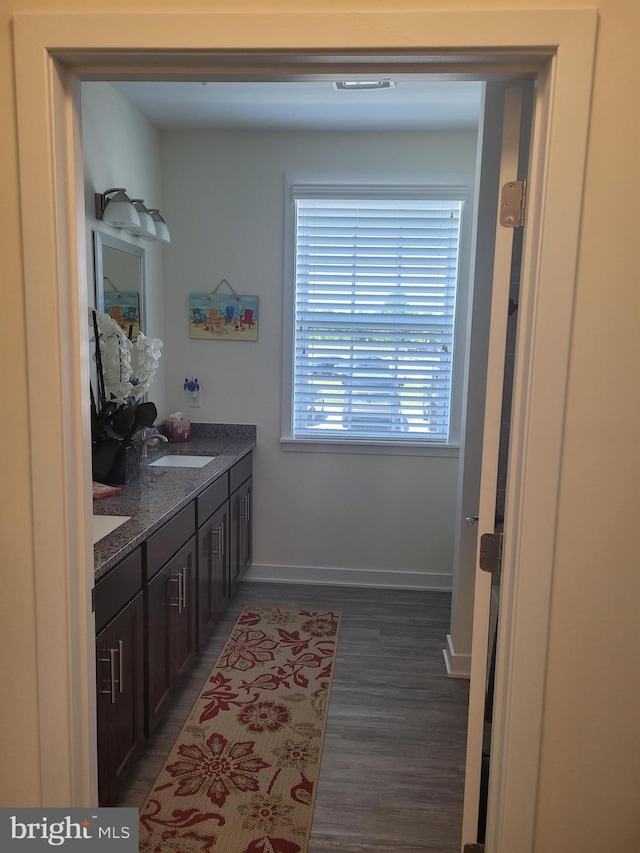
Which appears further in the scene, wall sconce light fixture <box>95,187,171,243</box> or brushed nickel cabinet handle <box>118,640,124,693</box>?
wall sconce light fixture <box>95,187,171,243</box>

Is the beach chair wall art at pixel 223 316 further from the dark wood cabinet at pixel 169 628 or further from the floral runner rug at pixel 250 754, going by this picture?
the floral runner rug at pixel 250 754

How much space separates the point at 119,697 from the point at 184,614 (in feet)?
2.26

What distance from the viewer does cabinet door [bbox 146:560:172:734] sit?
220 cm

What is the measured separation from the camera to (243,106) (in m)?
3.30

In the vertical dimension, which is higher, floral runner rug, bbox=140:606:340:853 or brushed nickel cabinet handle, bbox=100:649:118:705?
brushed nickel cabinet handle, bbox=100:649:118:705

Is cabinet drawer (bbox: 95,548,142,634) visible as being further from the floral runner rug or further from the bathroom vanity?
A: the floral runner rug

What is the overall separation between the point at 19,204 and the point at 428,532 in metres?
3.25

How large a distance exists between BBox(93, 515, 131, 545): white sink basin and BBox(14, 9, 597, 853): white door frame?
731mm

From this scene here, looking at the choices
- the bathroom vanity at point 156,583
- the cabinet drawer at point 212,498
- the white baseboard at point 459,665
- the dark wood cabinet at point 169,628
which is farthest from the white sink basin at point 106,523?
the white baseboard at point 459,665

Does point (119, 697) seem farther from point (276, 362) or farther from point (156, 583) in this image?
point (276, 362)

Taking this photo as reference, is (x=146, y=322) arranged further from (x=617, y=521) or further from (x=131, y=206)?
(x=617, y=521)

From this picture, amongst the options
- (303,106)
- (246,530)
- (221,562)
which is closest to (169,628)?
(221,562)

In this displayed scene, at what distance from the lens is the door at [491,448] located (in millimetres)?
1290

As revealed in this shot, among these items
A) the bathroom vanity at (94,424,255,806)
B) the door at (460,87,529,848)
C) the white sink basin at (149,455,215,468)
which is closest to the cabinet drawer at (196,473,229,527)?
the bathroom vanity at (94,424,255,806)
